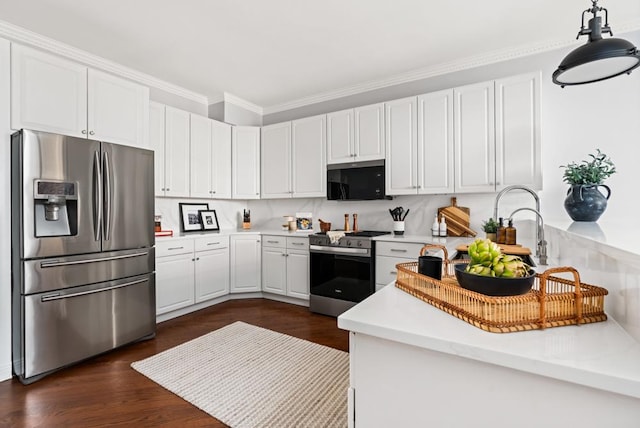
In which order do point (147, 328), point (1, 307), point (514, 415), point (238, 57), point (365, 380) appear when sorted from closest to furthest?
point (514, 415) → point (365, 380) → point (1, 307) → point (147, 328) → point (238, 57)

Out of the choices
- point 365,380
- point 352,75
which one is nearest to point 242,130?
point 352,75

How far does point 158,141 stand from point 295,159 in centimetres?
163

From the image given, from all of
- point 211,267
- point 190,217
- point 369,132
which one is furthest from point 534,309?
point 190,217

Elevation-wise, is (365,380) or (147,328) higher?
(365,380)

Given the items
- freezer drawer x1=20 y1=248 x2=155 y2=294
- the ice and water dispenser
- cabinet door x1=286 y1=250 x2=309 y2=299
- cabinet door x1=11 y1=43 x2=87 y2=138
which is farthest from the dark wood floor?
cabinet door x1=11 y1=43 x2=87 y2=138

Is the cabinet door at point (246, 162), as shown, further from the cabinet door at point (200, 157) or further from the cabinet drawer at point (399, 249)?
the cabinet drawer at point (399, 249)

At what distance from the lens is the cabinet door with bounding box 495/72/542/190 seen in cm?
274

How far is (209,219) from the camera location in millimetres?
4223

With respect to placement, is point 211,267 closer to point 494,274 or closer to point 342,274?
point 342,274

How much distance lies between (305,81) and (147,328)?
127 inches

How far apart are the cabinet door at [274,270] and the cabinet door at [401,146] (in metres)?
1.60

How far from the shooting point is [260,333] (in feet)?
9.81

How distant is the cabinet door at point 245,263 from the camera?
4004 mm

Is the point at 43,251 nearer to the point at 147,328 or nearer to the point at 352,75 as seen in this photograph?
the point at 147,328
